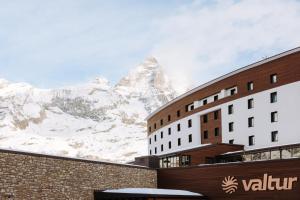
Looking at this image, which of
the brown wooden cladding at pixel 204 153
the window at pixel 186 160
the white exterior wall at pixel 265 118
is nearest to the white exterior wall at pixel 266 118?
the white exterior wall at pixel 265 118

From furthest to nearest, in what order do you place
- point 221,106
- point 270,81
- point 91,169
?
point 221,106 < point 270,81 < point 91,169

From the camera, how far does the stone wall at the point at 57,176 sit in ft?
88.1

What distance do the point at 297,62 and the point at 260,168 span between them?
13853 mm

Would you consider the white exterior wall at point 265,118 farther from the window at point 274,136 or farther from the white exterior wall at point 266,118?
the window at point 274,136

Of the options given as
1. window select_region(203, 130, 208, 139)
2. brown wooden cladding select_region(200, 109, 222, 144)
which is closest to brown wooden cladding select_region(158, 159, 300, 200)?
brown wooden cladding select_region(200, 109, 222, 144)

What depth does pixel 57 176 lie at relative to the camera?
2992 cm

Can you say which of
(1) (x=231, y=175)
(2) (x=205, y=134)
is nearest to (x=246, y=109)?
(2) (x=205, y=134)

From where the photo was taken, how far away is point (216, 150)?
145 ft

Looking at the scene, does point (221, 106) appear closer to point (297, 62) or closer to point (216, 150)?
point (216, 150)

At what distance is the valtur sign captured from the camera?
98.8ft

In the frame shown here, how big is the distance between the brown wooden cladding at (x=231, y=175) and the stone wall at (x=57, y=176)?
2.44 m

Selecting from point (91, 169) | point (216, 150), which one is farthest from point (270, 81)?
point (91, 169)

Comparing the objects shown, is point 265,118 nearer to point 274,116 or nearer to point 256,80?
point 274,116

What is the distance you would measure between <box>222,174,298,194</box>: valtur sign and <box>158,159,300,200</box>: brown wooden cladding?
148 millimetres
